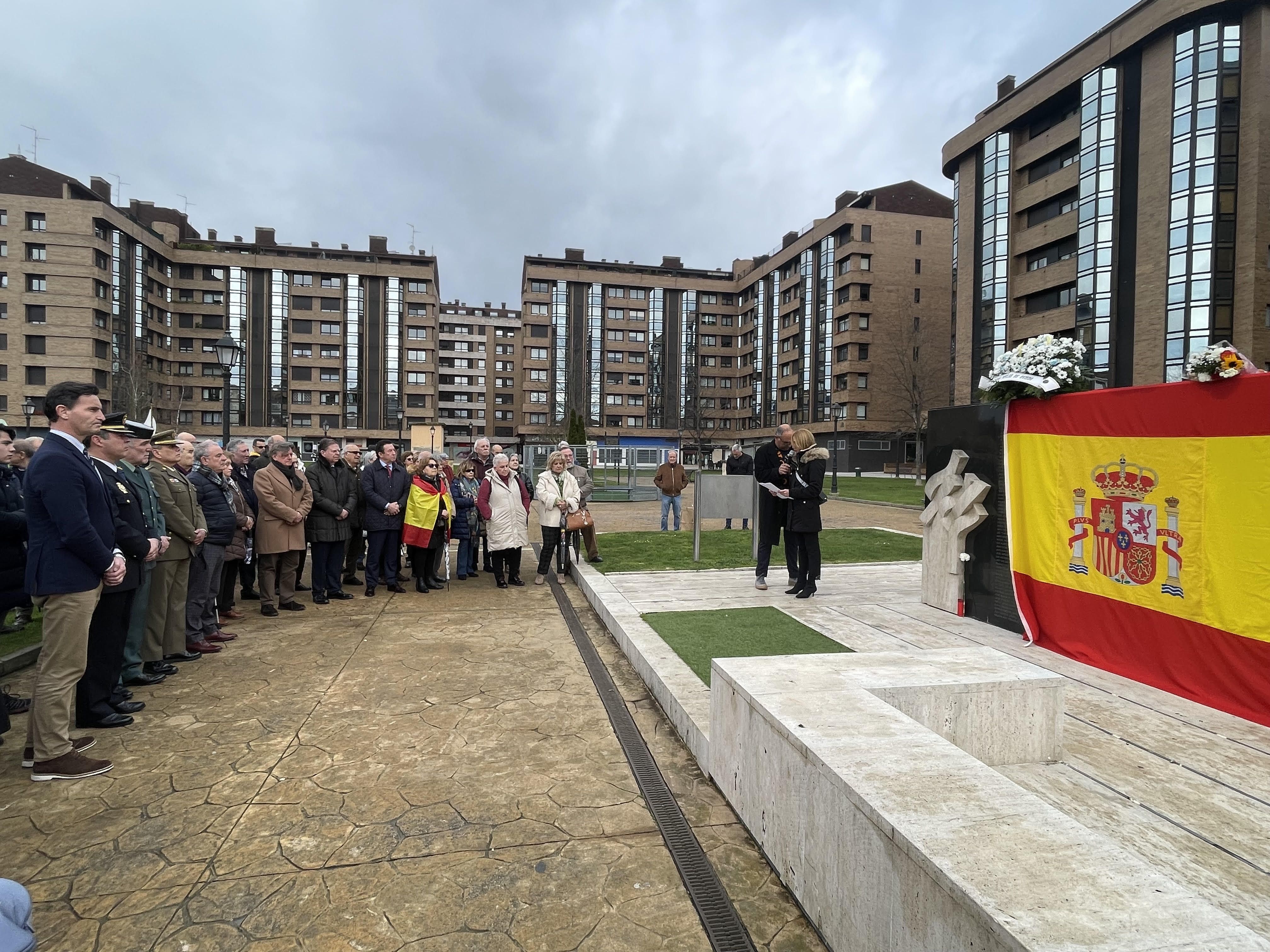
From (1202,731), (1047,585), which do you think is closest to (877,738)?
(1202,731)

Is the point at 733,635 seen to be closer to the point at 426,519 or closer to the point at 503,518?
the point at 503,518

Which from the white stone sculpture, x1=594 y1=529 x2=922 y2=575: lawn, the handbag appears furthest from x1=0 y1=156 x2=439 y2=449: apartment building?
the white stone sculpture

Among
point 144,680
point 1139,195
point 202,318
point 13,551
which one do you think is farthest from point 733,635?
point 202,318

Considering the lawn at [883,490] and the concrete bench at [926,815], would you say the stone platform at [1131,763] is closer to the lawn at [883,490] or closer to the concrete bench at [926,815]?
the concrete bench at [926,815]

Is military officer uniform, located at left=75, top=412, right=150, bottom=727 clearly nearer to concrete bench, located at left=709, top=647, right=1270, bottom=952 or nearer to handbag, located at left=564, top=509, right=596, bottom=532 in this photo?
concrete bench, located at left=709, top=647, right=1270, bottom=952

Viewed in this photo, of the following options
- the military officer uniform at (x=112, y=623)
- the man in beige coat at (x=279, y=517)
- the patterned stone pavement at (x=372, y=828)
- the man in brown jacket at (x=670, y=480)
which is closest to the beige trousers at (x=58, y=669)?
the patterned stone pavement at (x=372, y=828)

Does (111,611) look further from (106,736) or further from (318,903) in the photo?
(318,903)

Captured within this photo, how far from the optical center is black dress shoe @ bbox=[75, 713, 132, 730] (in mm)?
4293

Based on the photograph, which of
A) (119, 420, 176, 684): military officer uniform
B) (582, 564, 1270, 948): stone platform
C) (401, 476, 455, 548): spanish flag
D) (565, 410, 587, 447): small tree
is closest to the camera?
(582, 564, 1270, 948): stone platform

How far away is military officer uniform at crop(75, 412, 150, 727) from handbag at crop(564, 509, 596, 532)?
5.48m

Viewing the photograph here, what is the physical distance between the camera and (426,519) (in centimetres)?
880

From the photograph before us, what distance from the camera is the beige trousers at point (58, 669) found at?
12.1 feet

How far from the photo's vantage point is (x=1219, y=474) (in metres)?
4.45

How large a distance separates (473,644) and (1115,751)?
15.9 ft
